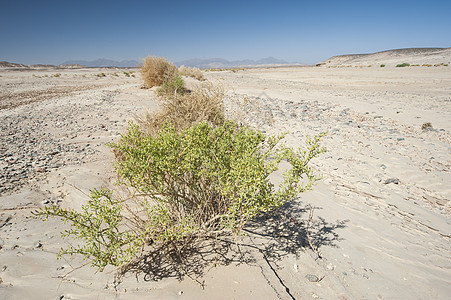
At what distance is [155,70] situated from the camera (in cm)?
1418

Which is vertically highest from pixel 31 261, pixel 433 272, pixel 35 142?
pixel 35 142

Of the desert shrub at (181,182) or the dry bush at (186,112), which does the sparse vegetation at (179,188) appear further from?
the dry bush at (186,112)

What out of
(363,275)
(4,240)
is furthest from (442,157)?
(4,240)

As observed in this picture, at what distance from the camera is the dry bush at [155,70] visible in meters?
14.1

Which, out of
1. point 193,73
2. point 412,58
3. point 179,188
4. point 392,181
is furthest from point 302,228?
point 412,58

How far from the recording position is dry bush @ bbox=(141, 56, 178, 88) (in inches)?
557

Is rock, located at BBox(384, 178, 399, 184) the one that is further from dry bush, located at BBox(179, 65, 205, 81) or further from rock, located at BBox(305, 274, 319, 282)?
dry bush, located at BBox(179, 65, 205, 81)

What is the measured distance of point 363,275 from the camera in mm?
2359

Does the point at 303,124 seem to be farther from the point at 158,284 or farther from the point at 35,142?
the point at 35,142

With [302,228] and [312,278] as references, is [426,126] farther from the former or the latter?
[312,278]

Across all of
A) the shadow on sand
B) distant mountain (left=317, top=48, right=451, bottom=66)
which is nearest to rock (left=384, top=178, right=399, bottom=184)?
the shadow on sand

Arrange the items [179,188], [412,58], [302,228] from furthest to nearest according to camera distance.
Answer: [412,58] → [302,228] → [179,188]

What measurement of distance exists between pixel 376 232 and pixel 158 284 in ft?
8.69

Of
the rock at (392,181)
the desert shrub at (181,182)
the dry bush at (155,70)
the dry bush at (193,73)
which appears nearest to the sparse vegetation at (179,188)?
the desert shrub at (181,182)
